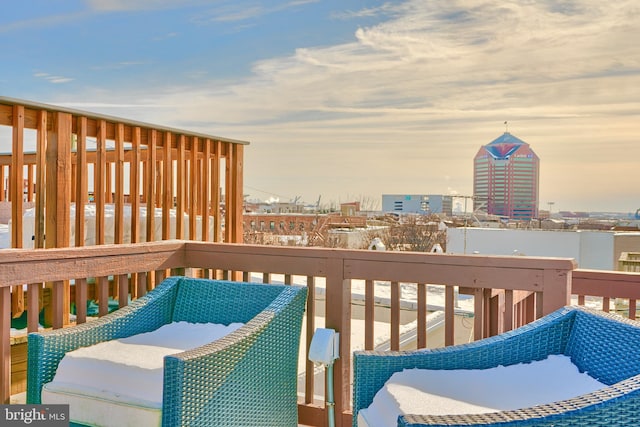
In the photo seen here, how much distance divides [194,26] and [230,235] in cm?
738

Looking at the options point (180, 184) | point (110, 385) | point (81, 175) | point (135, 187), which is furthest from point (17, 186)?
point (110, 385)

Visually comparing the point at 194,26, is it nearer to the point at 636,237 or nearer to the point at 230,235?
the point at 230,235

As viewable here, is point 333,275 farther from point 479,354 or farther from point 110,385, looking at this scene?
point 110,385

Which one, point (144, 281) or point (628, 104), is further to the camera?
point (628, 104)

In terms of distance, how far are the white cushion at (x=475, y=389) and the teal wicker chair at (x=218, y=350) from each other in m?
0.51

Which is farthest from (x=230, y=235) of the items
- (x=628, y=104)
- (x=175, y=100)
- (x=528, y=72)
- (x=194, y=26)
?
(x=628, y=104)

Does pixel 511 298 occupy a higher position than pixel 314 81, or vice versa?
pixel 314 81

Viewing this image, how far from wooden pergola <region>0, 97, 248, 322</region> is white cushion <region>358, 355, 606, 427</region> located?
2.29 meters

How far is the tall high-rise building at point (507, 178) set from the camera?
23422 mm

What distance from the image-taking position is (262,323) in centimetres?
209

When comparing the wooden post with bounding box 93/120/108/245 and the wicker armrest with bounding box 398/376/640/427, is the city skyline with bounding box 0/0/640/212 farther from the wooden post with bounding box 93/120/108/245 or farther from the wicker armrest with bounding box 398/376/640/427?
the wicker armrest with bounding box 398/376/640/427

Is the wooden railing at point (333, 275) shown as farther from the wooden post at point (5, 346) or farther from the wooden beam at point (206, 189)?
the wooden beam at point (206, 189)

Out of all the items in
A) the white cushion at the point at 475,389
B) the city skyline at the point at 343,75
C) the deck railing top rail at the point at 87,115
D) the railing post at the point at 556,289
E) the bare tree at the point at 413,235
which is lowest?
the bare tree at the point at 413,235

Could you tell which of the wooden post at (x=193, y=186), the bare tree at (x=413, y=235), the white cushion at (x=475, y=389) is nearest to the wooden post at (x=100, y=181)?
the wooden post at (x=193, y=186)
